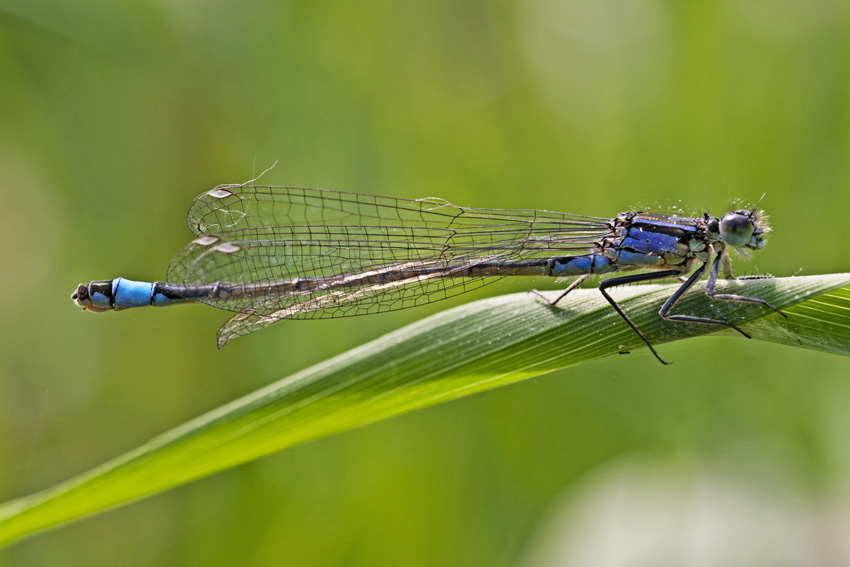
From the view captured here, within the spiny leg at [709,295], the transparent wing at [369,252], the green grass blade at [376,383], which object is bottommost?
the green grass blade at [376,383]

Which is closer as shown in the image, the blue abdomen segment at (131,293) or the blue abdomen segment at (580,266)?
the blue abdomen segment at (131,293)

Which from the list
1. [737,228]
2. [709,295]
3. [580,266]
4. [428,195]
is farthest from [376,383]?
[428,195]

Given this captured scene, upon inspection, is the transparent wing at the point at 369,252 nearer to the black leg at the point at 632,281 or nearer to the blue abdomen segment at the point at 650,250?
the blue abdomen segment at the point at 650,250

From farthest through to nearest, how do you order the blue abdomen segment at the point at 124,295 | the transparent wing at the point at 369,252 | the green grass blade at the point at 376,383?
the transparent wing at the point at 369,252
the blue abdomen segment at the point at 124,295
the green grass blade at the point at 376,383

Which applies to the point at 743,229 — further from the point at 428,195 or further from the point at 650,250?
→ the point at 428,195

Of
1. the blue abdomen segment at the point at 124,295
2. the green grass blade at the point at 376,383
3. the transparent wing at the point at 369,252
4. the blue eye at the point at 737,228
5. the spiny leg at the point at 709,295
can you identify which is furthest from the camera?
the transparent wing at the point at 369,252

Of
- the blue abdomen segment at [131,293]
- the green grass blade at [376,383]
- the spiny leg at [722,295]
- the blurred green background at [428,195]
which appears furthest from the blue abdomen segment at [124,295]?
the spiny leg at [722,295]
